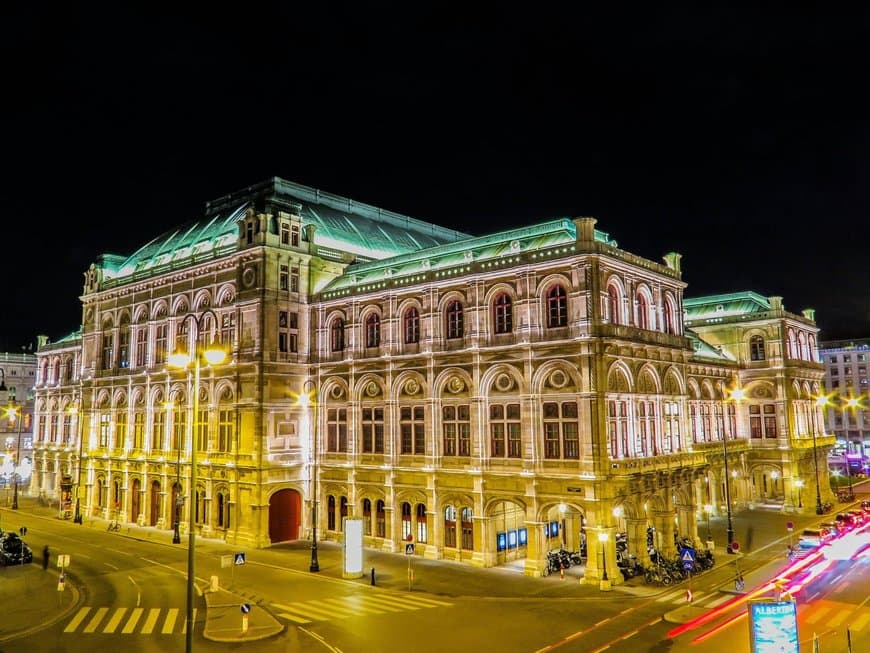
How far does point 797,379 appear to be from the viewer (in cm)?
6619

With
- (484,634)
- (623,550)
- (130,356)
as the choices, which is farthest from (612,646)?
(130,356)

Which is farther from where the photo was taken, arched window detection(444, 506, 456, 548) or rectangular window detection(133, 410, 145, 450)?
rectangular window detection(133, 410, 145, 450)

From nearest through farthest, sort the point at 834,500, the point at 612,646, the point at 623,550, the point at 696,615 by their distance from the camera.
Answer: the point at 612,646 → the point at 696,615 → the point at 623,550 → the point at 834,500

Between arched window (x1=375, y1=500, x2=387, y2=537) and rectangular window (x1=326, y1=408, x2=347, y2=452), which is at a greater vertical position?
rectangular window (x1=326, y1=408, x2=347, y2=452)

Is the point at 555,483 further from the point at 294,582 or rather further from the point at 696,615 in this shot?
the point at 294,582

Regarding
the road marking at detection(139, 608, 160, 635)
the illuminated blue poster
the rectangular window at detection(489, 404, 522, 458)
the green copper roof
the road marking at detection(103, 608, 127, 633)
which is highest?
the green copper roof

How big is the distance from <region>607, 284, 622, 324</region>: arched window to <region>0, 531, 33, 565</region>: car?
131ft

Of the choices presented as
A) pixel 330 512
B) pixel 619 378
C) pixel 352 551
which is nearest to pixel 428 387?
pixel 352 551

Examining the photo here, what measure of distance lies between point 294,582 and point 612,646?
→ 18.6 meters

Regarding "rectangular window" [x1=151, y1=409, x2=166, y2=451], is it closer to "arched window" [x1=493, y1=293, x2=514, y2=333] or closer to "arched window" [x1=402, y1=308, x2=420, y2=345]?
"arched window" [x1=402, y1=308, x2=420, y2=345]

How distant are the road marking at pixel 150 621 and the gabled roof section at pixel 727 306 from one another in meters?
52.5

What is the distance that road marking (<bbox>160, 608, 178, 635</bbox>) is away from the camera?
28.8m

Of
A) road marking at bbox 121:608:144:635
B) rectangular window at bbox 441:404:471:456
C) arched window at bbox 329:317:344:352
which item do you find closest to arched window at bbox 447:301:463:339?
rectangular window at bbox 441:404:471:456

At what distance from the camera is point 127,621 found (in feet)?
99.1
